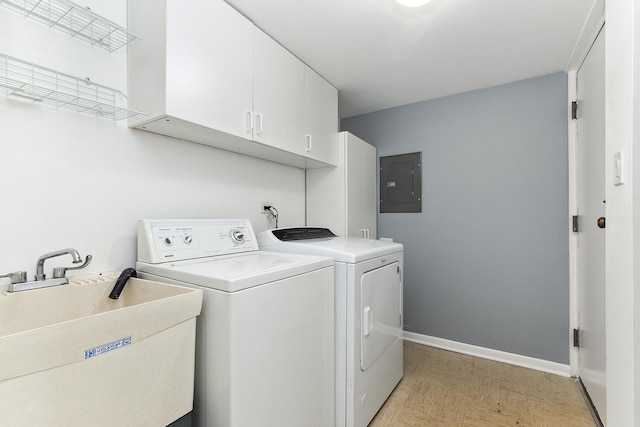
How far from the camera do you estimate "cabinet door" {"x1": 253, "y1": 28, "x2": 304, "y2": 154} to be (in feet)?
5.67

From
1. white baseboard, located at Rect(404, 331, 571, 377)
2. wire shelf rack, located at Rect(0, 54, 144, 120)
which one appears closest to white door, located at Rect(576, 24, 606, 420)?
white baseboard, located at Rect(404, 331, 571, 377)

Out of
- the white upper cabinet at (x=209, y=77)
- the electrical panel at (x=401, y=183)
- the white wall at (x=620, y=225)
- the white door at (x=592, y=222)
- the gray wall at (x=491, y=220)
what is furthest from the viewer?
the electrical panel at (x=401, y=183)

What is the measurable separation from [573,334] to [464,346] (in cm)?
78

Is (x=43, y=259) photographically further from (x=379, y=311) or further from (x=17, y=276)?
(x=379, y=311)

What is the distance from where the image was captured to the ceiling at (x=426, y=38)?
62.9 inches

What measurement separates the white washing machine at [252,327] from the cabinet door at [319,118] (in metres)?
1.00

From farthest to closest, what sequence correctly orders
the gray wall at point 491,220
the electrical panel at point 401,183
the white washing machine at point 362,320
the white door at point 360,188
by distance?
the electrical panel at point 401,183, the white door at point 360,188, the gray wall at point 491,220, the white washing machine at point 362,320

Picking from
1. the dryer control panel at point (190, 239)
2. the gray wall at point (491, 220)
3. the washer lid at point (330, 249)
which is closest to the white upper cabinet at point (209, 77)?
the dryer control panel at point (190, 239)

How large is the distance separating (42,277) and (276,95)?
1451 mm

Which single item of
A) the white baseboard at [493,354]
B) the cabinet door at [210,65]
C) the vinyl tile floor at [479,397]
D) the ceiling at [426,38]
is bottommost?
the vinyl tile floor at [479,397]

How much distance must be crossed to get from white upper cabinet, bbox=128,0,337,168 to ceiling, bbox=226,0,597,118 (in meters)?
0.19

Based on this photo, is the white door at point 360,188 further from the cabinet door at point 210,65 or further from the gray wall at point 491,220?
the cabinet door at point 210,65

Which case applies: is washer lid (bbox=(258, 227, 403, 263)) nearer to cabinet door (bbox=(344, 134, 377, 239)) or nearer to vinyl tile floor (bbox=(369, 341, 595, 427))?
cabinet door (bbox=(344, 134, 377, 239))

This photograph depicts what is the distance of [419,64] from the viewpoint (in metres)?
2.17
